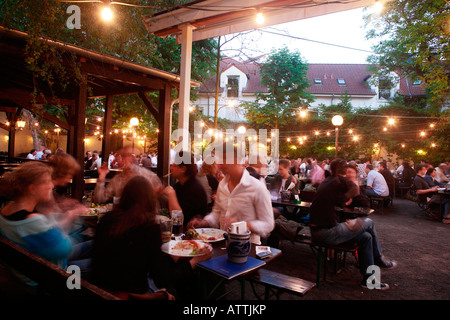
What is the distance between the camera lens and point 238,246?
2.15 m

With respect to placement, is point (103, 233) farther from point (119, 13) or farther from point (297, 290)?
point (119, 13)

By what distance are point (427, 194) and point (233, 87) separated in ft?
69.4

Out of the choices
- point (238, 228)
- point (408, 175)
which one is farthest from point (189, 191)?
point (408, 175)

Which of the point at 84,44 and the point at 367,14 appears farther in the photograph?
the point at 367,14

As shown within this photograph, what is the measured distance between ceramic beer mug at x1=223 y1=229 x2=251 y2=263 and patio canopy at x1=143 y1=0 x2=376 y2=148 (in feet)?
12.8

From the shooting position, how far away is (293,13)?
5.38m

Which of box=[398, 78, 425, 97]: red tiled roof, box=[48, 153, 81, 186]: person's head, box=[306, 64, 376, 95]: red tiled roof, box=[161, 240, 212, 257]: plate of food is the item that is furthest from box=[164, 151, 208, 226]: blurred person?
box=[398, 78, 425, 97]: red tiled roof

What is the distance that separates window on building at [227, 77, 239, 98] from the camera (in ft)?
90.5

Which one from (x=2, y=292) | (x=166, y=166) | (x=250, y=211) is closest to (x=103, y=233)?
(x=2, y=292)

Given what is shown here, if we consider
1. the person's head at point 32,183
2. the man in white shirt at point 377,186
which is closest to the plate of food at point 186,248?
the person's head at point 32,183

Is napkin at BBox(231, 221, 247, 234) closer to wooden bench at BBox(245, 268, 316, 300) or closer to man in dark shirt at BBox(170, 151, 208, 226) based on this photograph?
wooden bench at BBox(245, 268, 316, 300)

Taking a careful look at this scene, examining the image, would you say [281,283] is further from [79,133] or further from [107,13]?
[79,133]
